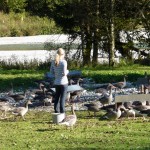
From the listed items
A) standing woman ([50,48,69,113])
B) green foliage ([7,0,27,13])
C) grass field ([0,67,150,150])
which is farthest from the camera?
green foliage ([7,0,27,13])

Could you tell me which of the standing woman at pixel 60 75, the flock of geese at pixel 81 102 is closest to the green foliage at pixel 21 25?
the flock of geese at pixel 81 102

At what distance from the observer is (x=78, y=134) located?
40.5ft

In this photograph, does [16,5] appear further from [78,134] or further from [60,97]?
[78,134]

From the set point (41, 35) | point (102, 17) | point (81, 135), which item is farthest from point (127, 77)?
point (41, 35)

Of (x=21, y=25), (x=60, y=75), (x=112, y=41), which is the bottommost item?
(x=60, y=75)

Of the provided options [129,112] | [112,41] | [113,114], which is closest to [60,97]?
[113,114]

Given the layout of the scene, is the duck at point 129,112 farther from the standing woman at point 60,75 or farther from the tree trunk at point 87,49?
the tree trunk at point 87,49

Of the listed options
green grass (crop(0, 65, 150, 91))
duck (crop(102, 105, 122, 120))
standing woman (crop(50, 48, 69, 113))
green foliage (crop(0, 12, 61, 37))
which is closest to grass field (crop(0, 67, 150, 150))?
duck (crop(102, 105, 122, 120))

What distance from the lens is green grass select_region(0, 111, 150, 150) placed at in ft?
36.3

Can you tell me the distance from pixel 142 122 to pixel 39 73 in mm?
13016

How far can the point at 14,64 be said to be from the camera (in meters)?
30.4

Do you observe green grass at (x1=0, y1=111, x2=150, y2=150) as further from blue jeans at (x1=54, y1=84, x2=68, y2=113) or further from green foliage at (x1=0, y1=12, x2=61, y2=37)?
green foliage at (x1=0, y1=12, x2=61, y2=37)

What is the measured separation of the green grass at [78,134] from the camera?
11.1m

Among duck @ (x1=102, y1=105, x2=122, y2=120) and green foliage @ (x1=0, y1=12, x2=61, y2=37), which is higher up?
green foliage @ (x1=0, y1=12, x2=61, y2=37)
